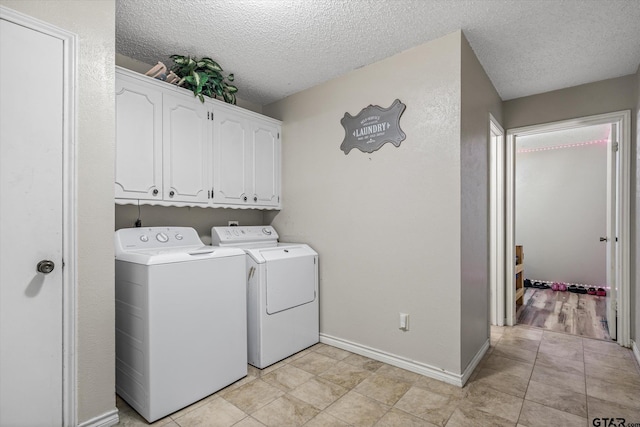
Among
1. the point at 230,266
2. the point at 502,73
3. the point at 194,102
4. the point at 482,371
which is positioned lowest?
the point at 482,371

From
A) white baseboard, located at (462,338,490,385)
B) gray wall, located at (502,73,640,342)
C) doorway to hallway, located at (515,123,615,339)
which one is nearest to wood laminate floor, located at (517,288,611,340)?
doorway to hallway, located at (515,123,615,339)

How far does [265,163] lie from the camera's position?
3082mm

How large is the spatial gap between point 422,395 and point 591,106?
9.72 feet

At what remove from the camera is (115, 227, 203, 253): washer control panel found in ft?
6.85

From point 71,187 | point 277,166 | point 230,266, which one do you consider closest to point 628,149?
point 277,166

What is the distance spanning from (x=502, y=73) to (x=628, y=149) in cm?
129

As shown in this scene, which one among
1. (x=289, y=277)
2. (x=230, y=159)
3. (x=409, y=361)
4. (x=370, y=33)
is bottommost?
(x=409, y=361)

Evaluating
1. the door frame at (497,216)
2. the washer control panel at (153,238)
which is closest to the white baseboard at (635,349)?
the door frame at (497,216)

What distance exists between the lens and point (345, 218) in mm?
2748

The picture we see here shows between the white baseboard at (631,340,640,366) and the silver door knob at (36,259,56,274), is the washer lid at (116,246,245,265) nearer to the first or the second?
the silver door knob at (36,259,56,274)

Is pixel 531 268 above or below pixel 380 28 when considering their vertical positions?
below

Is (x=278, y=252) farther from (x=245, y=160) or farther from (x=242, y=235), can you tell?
(x=245, y=160)

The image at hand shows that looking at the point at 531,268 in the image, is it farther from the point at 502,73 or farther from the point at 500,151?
the point at 502,73

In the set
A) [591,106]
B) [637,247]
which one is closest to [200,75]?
[591,106]
